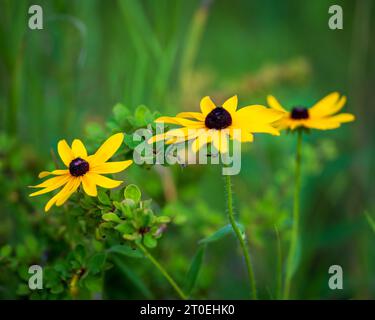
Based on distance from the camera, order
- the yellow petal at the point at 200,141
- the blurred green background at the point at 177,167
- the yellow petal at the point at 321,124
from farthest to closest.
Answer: the blurred green background at the point at 177,167 < the yellow petal at the point at 321,124 < the yellow petal at the point at 200,141

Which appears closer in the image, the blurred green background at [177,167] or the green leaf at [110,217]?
the green leaf at [110,217]

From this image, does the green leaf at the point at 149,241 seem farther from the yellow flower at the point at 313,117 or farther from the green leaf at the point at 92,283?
the yellow flower at the point at 313,117

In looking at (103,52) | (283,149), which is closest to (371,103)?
(283,149)

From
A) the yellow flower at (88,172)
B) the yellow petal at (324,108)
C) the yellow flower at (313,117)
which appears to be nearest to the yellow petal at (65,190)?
the yellow flower at (88,172)

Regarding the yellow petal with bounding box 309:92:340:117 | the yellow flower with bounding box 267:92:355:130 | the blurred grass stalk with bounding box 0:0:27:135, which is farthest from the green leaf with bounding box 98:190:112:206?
the blurred grass stalk with bounding box 0:0:27:135

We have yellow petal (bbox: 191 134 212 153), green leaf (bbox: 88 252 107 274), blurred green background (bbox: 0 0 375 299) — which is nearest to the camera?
yellow petal (bbox: 191 134 212 153)

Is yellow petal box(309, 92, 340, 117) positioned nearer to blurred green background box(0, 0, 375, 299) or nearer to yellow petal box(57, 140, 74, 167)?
blurred green background box(0, 0, 375, 299)
